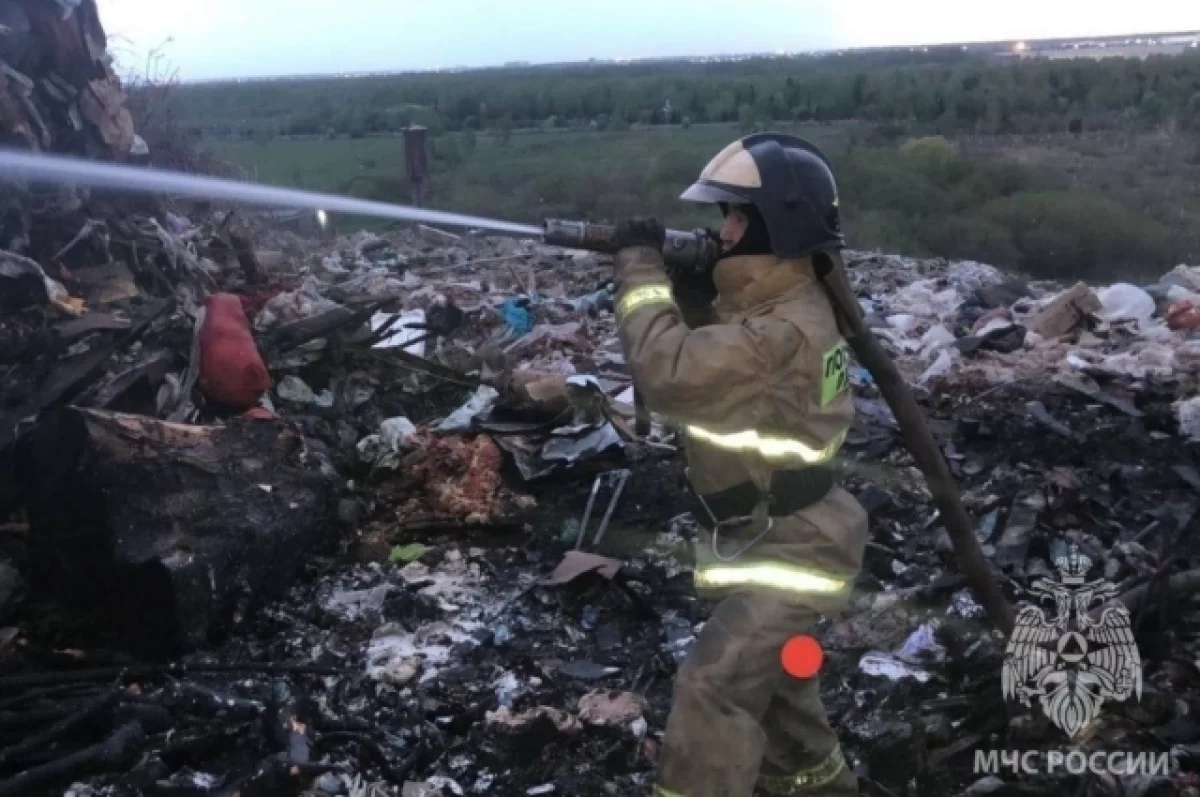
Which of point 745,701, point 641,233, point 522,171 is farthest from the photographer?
point 522,171

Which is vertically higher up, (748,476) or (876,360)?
(876,360)

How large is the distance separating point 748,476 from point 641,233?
0.76 m

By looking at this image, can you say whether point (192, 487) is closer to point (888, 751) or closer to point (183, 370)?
point (183, 370)

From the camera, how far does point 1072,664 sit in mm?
3865

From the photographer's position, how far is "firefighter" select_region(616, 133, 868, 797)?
2.84 meters

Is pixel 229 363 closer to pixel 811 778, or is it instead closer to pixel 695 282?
pixel 695 282

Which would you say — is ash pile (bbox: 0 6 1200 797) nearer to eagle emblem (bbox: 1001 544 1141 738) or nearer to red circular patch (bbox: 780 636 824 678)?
eagle emblem (bbox: 1001 544 1141 738)

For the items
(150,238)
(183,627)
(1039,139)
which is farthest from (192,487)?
(1039,139)

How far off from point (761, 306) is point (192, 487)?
8.78 ft

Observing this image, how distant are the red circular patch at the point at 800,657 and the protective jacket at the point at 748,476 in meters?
0.03

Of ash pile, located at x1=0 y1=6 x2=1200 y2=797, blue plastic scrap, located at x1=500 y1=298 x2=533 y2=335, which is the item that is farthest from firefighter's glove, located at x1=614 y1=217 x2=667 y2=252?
blue plastic scrap, located at x1=500 y1=298 x2=533 y2=335

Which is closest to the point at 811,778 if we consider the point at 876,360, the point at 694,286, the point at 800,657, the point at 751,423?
the point at 800,657

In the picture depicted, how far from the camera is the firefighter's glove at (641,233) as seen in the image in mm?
3049

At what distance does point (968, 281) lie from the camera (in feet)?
37.8
